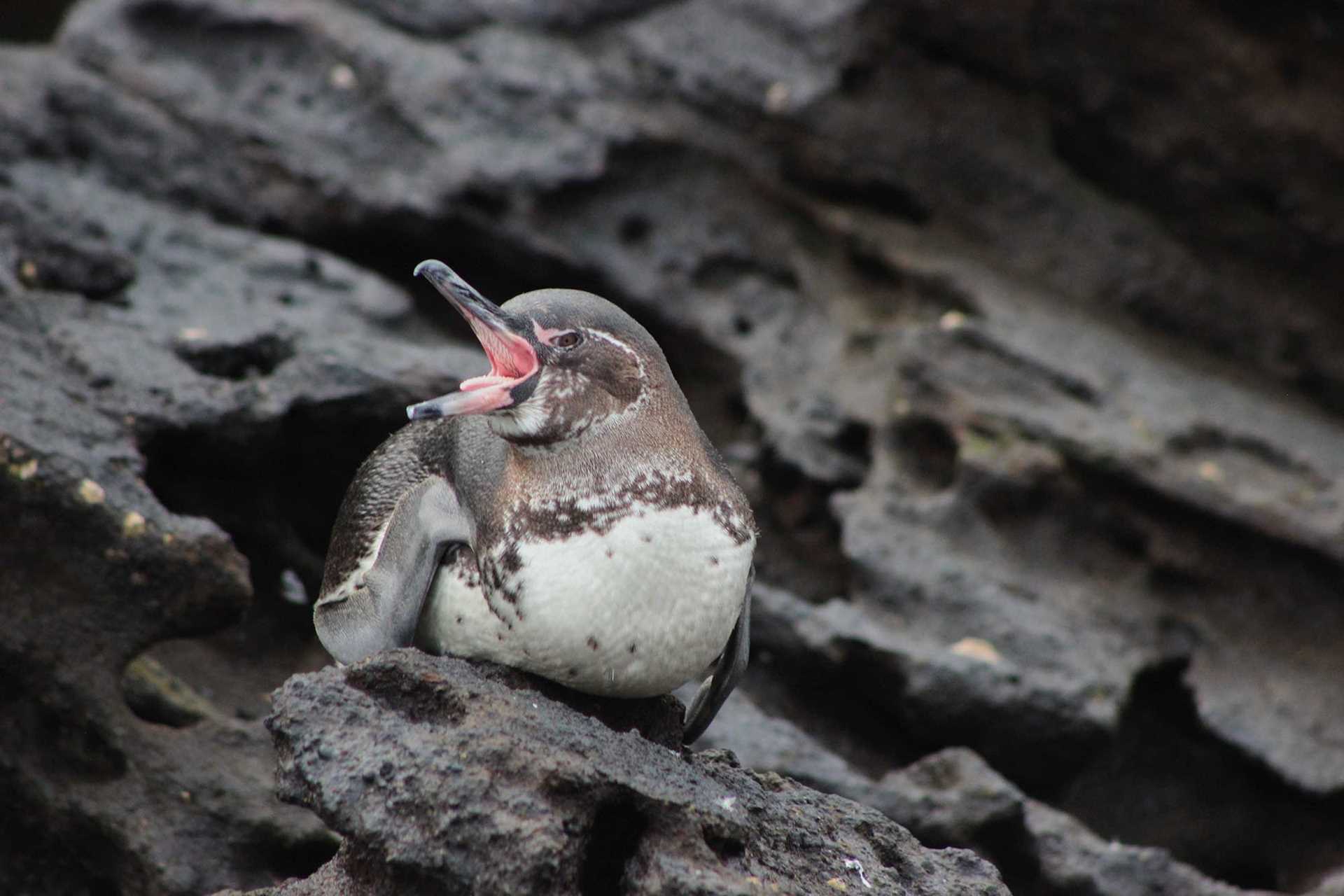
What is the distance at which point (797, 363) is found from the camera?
7750 mm

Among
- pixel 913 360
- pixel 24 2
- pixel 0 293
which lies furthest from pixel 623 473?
pixel 24 2

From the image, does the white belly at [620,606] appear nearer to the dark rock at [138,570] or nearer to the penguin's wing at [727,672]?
the penguin's wing at [727,672]

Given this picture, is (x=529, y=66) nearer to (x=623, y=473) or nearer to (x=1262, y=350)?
(x=1262, y=350)

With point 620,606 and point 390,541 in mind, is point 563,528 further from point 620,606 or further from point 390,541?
point 390,541

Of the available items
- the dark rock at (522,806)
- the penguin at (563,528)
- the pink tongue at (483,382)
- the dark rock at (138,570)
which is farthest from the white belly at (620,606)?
the dark rock at (138,570)

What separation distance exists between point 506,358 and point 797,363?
12.8 feet

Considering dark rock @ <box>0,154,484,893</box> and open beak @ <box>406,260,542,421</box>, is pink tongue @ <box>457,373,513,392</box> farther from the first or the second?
dark rock @ <box>0,154,484,893</box>

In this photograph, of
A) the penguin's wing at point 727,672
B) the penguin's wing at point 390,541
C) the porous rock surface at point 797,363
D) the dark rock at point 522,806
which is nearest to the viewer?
the dark rock at point 522,806

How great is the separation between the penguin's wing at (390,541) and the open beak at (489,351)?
13.5 inches

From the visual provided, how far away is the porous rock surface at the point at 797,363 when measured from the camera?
4699 mm

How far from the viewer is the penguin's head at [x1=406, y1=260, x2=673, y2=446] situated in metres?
3.89

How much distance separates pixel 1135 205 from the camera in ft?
26.8

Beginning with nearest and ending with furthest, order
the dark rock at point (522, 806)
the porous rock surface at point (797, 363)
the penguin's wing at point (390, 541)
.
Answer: the dark rock at point (522, 806) < the penguin's wing at point (390, 541) < the porous rock surface at point (797, 363)

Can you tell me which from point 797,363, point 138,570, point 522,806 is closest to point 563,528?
point 522,806
